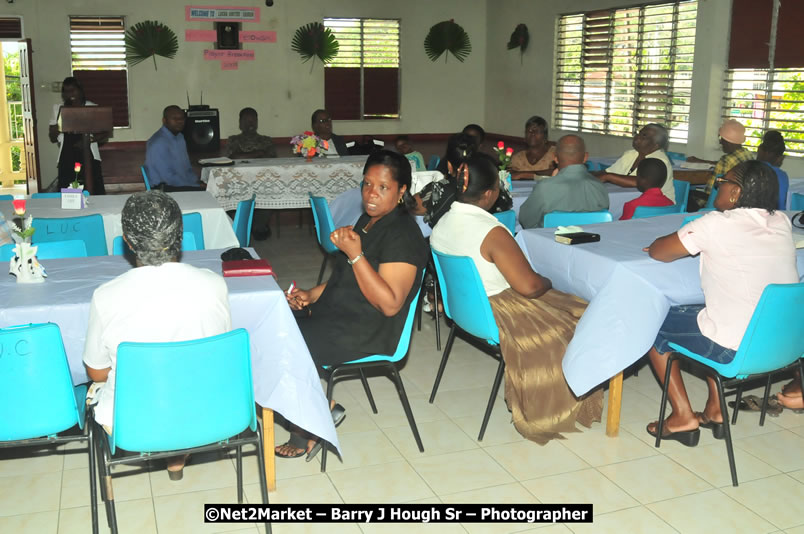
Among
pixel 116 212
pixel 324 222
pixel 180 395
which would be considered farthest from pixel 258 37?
pixel 180 395

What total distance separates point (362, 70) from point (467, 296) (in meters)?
9.91

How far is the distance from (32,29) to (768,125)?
9.73m

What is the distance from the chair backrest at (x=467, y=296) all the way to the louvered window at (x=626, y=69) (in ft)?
19.2

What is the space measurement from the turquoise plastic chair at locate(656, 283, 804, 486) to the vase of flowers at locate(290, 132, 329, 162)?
15.5 ft

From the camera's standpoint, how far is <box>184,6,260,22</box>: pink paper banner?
11453 mm

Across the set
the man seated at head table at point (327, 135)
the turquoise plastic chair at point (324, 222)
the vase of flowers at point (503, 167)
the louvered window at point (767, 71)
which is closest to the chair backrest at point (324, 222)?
the turquoise plastic chair at point (324, 222)

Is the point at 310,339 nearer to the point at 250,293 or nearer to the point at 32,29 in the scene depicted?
the point at 250,293

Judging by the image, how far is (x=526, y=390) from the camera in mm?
3129

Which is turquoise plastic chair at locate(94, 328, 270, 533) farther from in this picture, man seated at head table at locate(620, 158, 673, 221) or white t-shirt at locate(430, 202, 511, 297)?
man seated at head table at locate(620, 158, 673, 221)

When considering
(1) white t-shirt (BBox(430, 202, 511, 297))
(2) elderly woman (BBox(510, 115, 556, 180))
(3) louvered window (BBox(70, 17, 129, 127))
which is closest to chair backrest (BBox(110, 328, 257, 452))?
(1) white t-shirt (BBox(430, 202, 511, 297))

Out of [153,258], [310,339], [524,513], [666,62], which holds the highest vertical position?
[666,62]

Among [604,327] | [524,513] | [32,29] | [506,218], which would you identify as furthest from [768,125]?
[32,29]

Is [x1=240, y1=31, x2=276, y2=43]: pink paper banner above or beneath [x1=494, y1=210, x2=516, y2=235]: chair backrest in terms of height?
above

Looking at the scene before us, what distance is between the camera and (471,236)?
3.09m
